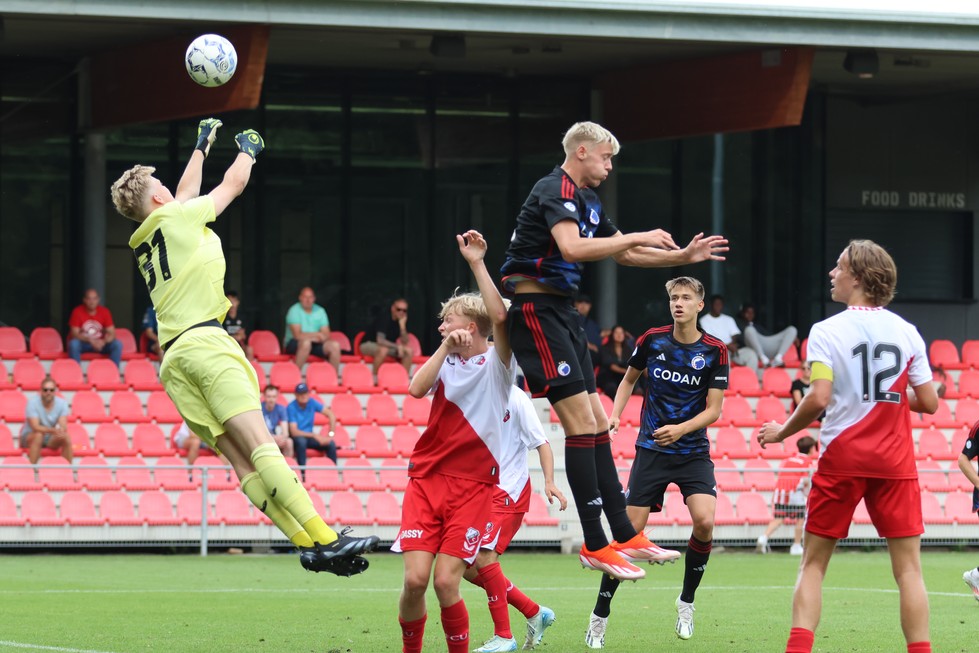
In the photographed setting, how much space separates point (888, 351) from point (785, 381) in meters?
15.1

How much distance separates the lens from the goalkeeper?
7.69m

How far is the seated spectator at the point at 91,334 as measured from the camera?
20.1 m

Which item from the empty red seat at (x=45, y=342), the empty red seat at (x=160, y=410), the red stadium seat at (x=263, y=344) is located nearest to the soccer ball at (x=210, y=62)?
the empty red seat at (x=160, y=410)

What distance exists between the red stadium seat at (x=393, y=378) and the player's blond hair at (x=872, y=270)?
13.6m

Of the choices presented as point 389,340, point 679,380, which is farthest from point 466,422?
point 389,340

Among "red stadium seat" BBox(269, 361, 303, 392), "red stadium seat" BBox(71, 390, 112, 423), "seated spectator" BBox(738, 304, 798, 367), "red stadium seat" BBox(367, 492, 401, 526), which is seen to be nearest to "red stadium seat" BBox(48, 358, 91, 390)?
"red stadium seat" BBox(71, 390, 112, 423)

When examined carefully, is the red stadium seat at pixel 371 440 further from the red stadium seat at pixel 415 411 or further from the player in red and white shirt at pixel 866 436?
the player in red and white shirt at pixel 866 436

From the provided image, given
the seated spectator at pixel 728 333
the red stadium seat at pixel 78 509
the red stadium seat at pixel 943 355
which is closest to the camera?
the red stadium seat at pixel 78 509

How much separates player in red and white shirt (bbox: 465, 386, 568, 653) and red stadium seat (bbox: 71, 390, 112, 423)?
10.1 m

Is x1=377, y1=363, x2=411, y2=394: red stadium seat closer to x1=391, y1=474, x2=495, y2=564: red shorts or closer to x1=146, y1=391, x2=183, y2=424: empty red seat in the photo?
x1=146, y1=391, x2=183, y2=424: empty red seat

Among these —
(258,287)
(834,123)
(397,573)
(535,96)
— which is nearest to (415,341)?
(258,287)

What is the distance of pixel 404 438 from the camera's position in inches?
751

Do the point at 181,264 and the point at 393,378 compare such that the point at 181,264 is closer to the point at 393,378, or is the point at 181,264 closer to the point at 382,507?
the point at 382,507

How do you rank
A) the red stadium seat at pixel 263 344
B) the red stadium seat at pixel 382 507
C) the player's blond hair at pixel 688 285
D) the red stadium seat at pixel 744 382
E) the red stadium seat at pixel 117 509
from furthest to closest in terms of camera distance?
the red stadium seat at pixel 263 344 < the red stadium seat at pixel 744 382 < the red stadium seat at pixel 382 507 < the red stadium seat at pixel 117 509 < the player's blond hair at pixel 688 285
